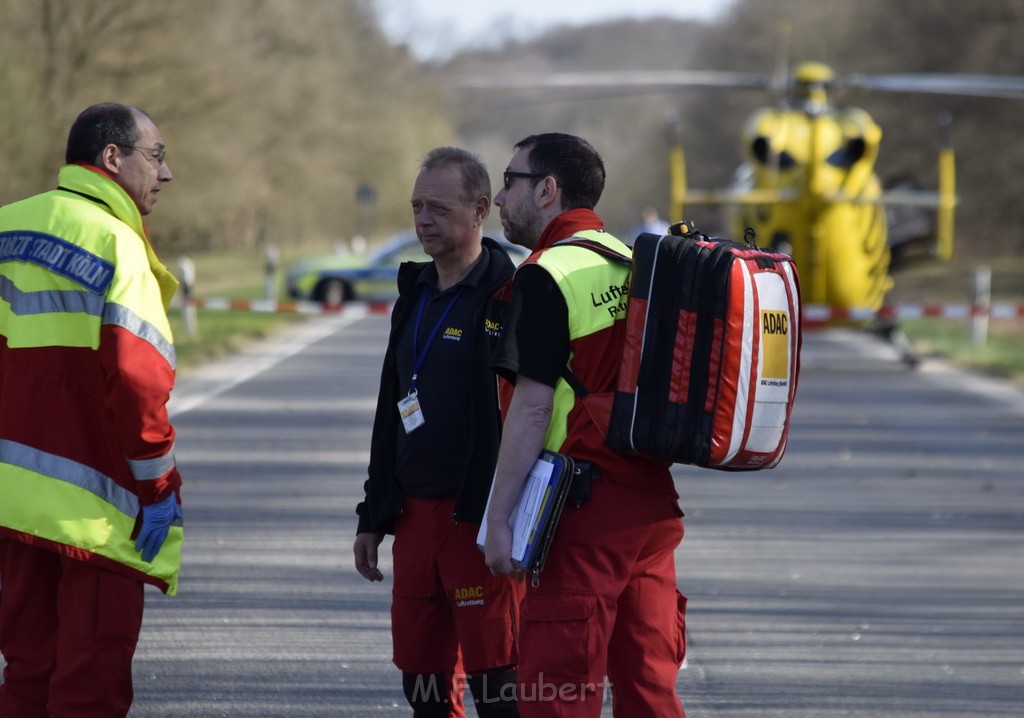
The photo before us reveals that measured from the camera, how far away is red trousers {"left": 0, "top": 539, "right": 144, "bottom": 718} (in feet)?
13.3

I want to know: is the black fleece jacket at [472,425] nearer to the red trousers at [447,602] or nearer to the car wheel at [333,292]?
the red trousers at [447,602]

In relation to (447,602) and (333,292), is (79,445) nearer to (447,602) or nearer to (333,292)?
(447,602)

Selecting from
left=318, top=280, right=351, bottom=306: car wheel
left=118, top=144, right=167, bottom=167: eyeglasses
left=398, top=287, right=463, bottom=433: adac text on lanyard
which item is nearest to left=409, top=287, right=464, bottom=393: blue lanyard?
left=398, top=287, right=463, bottom=433: adac text on lanyard

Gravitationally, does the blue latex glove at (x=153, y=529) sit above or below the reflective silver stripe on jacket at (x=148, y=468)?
below

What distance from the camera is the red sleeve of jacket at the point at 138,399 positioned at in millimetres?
4000

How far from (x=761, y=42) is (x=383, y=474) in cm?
7706

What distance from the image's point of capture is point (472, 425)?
14.4 feet

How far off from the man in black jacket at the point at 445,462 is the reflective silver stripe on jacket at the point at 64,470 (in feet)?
2.50

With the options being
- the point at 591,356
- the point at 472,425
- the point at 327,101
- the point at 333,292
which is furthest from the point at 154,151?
the point at 327,101

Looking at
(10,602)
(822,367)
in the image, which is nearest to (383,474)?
(10,602)

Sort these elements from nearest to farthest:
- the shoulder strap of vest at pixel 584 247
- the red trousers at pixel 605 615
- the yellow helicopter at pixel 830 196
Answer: the red trousers at pixel 605 615 < the shoulder strap of vest at pixel 584 247 < the yellow helicopter at pixel 830 196

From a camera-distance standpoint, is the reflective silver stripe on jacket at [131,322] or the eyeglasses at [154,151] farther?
the eyeglasses at [154,151]

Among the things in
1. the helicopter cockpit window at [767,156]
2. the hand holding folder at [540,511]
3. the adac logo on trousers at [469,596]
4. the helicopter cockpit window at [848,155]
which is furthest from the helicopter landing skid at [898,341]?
the hand holding folder at [540,511]

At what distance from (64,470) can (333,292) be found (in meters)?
25.7
